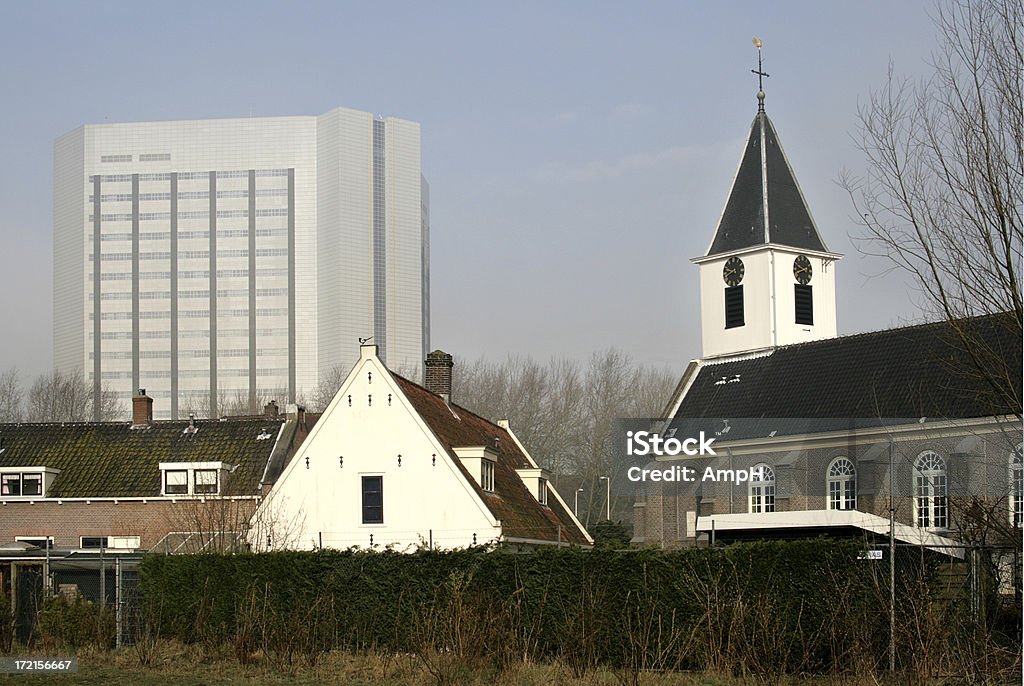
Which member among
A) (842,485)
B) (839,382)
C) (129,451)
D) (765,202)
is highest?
(765,202)

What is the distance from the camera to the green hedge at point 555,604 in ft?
56.7

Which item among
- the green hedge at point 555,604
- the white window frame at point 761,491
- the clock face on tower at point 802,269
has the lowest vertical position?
the green hedge at point 555,604

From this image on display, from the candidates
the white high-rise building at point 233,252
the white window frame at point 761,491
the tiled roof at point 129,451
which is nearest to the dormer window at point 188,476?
the tiled roof at point 129,451

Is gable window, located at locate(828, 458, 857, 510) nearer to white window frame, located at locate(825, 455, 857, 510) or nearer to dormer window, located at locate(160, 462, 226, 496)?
white window frame, located at locate(825, 455, 857, 510)

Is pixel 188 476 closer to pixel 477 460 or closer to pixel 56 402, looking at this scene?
pixel 477 460

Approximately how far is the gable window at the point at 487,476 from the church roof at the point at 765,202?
90.0 feet

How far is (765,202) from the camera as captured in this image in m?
61.2

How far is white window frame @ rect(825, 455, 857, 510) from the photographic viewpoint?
4997 centimetres

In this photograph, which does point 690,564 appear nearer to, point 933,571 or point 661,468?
point 933,571

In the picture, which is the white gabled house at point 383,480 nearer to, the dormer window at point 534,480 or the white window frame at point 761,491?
the dormer window at point 534,480

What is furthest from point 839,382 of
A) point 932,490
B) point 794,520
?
point 794,520

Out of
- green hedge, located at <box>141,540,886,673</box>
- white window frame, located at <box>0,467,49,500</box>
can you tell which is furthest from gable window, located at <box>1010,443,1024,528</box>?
white window frame, located at <box>0,467,49,500</box>

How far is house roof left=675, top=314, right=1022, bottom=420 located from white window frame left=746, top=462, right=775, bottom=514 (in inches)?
101

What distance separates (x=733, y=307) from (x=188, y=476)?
96.2 ft
